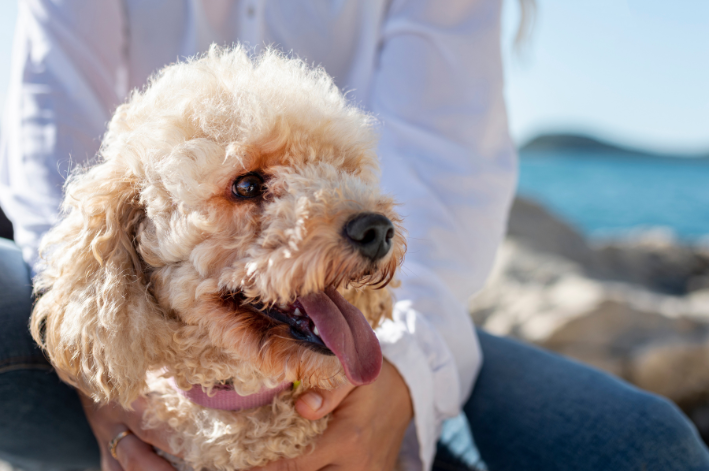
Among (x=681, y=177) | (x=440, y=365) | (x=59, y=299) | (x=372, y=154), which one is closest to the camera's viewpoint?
(x=59, y=299)

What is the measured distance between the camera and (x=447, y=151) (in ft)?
5.51

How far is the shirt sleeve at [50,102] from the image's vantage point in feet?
4.48

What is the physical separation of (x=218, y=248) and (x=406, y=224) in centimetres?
78

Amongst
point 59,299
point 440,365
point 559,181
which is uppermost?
point 59,299

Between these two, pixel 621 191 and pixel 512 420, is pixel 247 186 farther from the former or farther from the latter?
pixel 621 191

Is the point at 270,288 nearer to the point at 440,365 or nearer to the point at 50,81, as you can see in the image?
the point at 440,365

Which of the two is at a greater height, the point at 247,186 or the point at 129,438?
the point at 247,186

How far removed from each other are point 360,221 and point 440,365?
0.66 metres

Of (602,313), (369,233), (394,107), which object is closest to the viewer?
(369,233)

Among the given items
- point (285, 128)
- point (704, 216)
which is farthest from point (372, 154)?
point (704, 216)

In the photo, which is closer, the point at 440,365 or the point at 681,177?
the point at 440,365

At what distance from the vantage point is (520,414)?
4.76 ft

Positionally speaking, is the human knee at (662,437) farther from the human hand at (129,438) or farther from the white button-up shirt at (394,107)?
the human hand at (129,438)

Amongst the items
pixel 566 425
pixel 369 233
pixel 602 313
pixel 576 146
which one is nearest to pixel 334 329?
pixel 369 233
